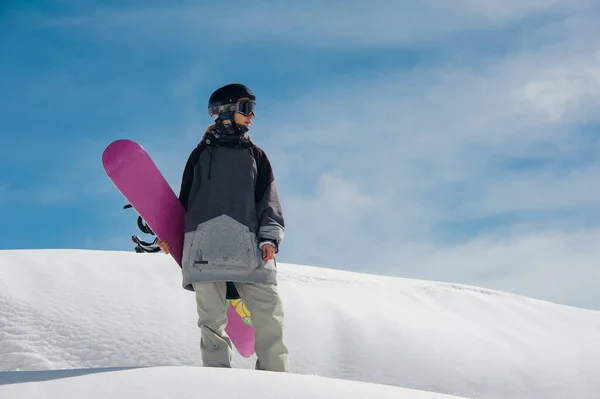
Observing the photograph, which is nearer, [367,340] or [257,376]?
[257,376]

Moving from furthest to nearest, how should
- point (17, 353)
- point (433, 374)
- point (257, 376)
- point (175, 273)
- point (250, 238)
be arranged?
point (175, 273) < point (433, 374) < point (17, 353) < point (250, 238) < point (257, 376)

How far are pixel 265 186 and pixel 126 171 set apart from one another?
0.64 m

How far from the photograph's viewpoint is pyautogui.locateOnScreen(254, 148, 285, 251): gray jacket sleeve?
3.31 metres

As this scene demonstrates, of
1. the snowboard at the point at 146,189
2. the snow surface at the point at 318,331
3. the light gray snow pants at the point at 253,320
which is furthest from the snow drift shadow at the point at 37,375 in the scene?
the snow surface at the point at 318,331

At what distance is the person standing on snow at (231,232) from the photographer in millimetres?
3248

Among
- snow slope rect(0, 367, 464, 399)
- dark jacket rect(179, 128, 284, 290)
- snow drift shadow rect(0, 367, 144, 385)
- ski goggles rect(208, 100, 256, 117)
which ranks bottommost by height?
snow slope rect(0, 367, 464, 399)

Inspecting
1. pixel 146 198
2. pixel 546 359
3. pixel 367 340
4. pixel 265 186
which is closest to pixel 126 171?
pixel 146 198

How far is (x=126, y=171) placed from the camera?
3.42m

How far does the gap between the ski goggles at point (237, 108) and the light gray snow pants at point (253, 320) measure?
80cm

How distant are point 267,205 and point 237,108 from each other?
48 centimetres

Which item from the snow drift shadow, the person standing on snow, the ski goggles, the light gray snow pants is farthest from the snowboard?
the snow drift shadow

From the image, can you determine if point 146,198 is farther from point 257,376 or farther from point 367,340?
point 367,340

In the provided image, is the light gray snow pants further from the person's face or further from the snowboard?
the person's face

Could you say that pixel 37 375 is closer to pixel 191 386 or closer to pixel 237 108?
pixel 191 386
